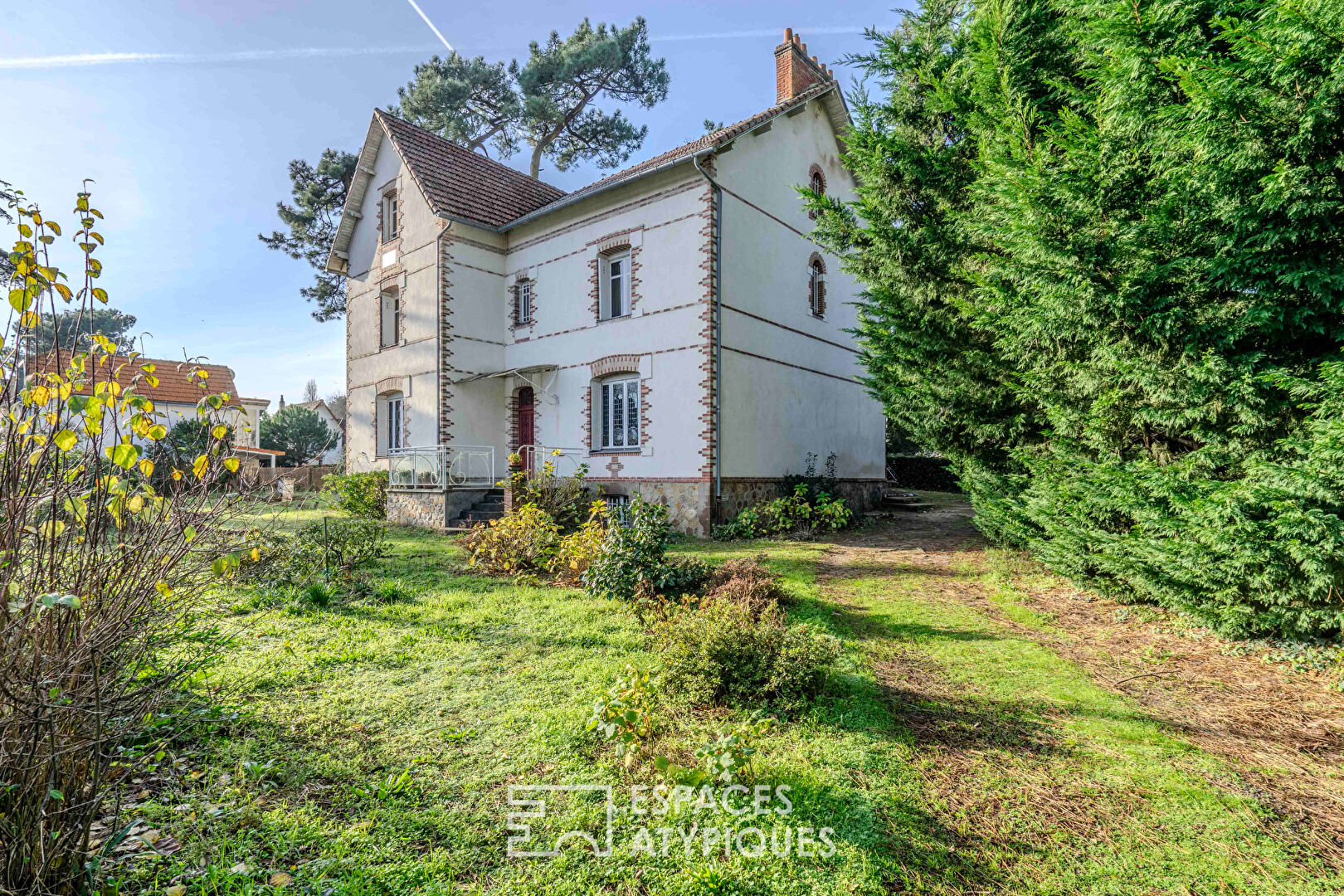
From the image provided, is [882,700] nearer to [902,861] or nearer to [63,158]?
[902,861]

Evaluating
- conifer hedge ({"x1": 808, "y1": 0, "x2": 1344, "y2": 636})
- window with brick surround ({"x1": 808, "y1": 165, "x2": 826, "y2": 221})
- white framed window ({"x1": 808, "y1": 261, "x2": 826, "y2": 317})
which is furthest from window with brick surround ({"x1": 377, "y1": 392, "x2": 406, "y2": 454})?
conifer hedge ({"x1": 808, "y1": 0, "x2": 1344, "y2": 636})

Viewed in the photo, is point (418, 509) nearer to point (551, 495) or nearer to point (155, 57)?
point (551, 495)

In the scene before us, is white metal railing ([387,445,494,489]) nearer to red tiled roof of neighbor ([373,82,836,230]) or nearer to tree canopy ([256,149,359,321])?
red tiled roof of neighbor ([373,82,836,230])

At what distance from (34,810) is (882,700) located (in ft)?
13.9

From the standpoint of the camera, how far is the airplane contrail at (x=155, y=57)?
12.0 feet

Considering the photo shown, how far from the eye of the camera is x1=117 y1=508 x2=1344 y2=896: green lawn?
2471mm

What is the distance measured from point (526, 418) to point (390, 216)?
23.3ft

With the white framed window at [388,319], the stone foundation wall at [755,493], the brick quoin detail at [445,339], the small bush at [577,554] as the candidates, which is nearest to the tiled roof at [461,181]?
the brick quoin detail at [445,339]

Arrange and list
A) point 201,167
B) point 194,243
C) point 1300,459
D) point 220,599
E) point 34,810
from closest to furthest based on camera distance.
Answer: point 34,810 < point 1300,459 < point 194,243 < point 201,167 < point 220,599

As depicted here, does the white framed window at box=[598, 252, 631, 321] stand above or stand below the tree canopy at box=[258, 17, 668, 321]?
below

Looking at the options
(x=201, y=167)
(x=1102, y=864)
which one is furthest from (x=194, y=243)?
(x=1102, y=864)

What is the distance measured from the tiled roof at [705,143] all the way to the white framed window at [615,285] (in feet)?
4.85

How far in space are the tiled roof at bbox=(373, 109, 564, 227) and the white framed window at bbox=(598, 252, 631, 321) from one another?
3816mm

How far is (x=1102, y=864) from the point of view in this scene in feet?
8.38
